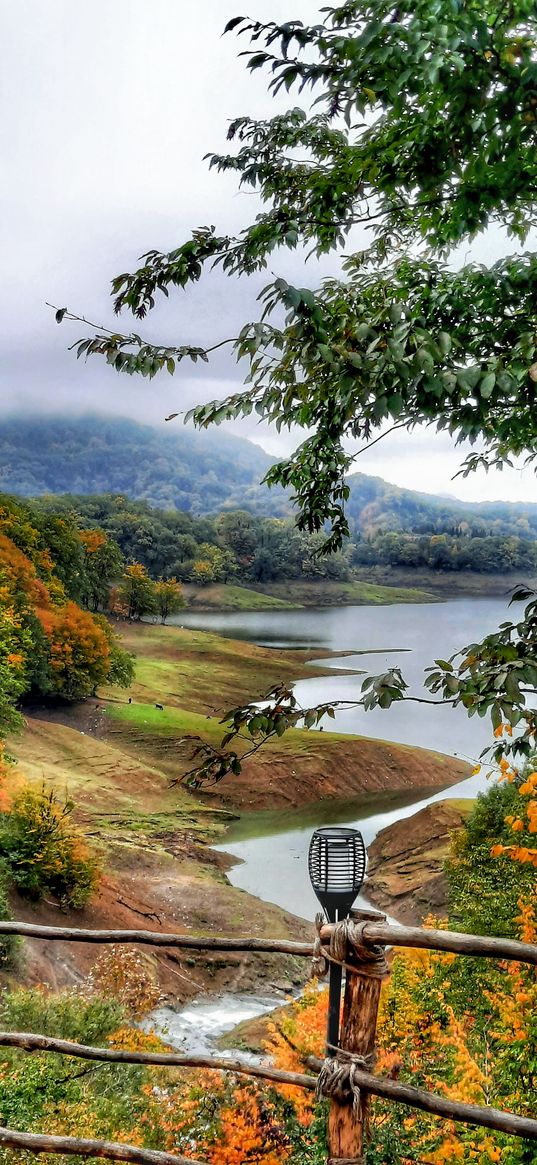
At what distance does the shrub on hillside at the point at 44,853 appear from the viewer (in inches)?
279

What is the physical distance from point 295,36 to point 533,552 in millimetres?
7752

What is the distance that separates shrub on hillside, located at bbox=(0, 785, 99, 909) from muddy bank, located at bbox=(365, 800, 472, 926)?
3.39 meters

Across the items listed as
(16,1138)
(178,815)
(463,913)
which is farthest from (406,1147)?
(178,815)

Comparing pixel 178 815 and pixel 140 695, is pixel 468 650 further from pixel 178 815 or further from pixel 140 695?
pixel 140 695

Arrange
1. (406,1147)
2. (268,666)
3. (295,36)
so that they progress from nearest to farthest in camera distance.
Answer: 1. (295,36)
2. (406,1147)
3. (268,666)

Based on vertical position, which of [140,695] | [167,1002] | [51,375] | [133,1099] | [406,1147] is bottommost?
[167,1002]

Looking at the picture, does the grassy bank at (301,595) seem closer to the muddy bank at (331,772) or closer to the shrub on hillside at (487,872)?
the muddy bank at (331,772)

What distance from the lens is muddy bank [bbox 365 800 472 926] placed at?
866 centimetres

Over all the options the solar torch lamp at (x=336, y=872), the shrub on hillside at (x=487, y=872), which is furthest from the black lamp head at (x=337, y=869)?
the shrub on hillside at (x=487, y=872)

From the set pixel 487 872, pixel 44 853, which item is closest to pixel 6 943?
pixel 44 853

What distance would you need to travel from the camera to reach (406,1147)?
11.6 feet

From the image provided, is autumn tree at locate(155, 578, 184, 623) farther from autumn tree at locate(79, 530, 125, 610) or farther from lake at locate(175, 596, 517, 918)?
autumn tree at locate(79, 530, 125, 610)

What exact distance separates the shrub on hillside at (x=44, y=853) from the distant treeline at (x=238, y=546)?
10.5ft

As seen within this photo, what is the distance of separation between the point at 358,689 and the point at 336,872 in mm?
7916
